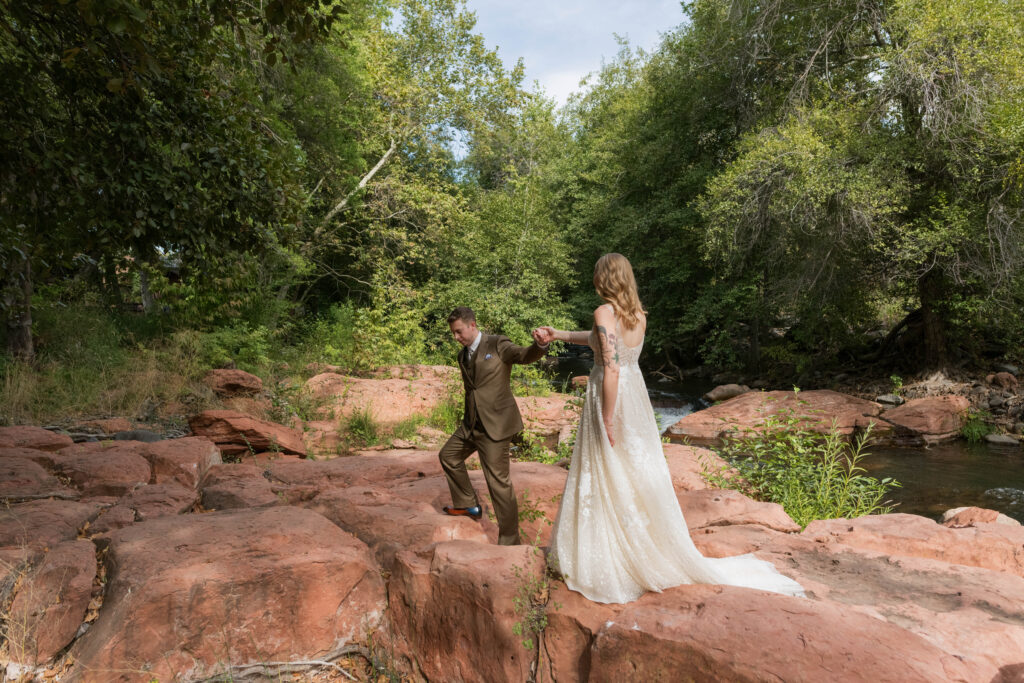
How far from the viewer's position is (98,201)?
471cm

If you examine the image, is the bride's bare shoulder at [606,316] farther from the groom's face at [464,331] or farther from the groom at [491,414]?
the groom's face at [464,331]

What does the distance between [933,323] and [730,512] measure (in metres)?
13.8

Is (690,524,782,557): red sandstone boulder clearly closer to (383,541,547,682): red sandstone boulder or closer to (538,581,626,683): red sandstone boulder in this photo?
(538,581,626,683): red sandstone boulder

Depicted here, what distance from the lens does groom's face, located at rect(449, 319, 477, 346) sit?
179 inches

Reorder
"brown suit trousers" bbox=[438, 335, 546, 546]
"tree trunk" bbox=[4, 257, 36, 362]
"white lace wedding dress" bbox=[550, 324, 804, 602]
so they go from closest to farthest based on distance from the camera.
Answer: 1. "white lace wedding dress" bbox=[550, 324, 804, 602]
2. "brown suit trousers" bbox=[438, 335, 546, 546]
3. "tree trunk" bbox=[4, 257, 36, 362]

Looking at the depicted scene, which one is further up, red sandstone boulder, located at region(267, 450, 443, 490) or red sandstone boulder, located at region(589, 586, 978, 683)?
red sandstone boulder, located at region(267, 450, 443, 490)

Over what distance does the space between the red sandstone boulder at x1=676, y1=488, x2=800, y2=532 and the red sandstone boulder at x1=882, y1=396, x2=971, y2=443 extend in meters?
9.29

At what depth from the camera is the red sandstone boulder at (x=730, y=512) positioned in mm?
4621


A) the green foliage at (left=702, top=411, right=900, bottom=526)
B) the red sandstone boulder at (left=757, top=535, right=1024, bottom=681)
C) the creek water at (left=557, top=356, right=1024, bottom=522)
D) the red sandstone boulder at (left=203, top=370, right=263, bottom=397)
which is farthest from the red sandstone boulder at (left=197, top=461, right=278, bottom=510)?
the creek water at (left=557, top=356, right=1024, bottom=522)

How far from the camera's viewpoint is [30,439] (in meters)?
6.53

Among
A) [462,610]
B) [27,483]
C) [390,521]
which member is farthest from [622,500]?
[27,483]

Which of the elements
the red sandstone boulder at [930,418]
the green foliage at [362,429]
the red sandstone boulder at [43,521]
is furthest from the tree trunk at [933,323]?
the red sandstone boulder at [43,521]

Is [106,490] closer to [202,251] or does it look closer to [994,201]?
[202,251]

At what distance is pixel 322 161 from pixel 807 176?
45.3 ft
